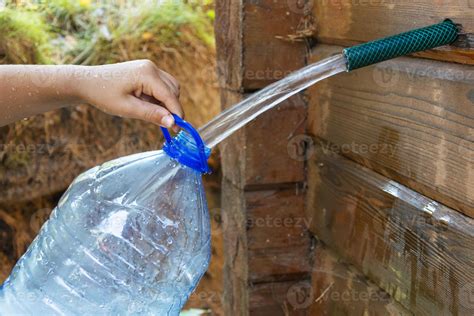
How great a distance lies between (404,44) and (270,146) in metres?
0.71

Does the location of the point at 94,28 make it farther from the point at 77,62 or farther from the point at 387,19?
the point at 387,19

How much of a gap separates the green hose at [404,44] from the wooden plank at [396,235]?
268 millimetres

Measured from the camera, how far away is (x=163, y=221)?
126cm

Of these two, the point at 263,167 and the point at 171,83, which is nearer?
the point at 171,83

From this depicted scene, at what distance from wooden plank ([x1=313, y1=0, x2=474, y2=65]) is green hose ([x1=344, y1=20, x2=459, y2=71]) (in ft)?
0.08

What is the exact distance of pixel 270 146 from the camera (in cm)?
173

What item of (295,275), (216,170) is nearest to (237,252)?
(295,275)

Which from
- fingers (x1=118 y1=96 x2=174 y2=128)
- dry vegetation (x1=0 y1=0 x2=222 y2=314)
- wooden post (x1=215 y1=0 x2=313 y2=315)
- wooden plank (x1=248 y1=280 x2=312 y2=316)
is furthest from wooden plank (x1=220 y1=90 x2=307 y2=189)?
dry vegetation (x1=0 y1=0 x2=222 y2=314)

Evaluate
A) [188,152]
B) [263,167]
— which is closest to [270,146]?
[263,167]

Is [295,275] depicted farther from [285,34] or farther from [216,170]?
[216,170]

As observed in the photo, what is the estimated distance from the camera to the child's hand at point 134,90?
1157 mm

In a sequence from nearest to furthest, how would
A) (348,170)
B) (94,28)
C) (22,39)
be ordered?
(348,170) → (22,39) → (94,28)

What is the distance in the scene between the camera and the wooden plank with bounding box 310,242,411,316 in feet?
4.55

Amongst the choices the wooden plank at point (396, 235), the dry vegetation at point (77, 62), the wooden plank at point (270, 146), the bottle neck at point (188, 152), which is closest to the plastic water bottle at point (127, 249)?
the bottle neck at point (188, 152)
